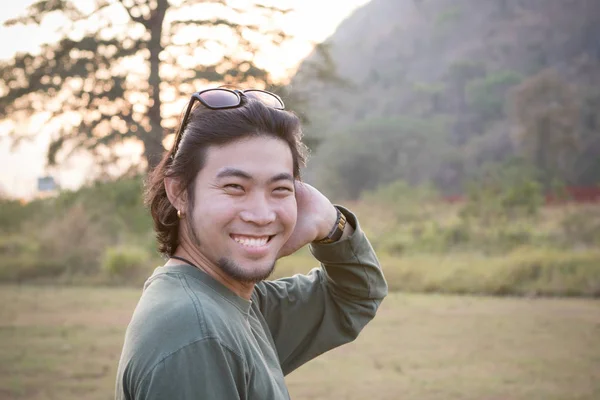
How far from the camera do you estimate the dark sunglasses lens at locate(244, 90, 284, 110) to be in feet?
4.75

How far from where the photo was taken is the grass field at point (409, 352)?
4.47 metres

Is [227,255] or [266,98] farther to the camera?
[266,98]

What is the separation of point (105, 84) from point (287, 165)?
32.1 ft

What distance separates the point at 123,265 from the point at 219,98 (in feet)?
27.6

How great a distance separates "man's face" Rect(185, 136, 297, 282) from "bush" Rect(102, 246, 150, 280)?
8.34 meters

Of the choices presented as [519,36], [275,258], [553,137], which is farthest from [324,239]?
[519,36]

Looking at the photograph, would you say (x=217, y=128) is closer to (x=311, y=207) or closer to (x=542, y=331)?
(x=311, y=207)

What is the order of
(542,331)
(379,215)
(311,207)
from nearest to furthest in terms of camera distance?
1. (311,207)
2. (542,331)
3. (379,215)

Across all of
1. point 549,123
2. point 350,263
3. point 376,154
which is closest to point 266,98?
point 350,263

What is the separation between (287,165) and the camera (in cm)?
140

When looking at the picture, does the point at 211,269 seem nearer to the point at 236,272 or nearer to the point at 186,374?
the point at 236,272

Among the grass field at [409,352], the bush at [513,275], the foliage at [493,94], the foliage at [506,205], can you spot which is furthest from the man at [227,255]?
the foliage at [493,94]

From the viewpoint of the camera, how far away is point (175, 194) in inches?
56.0

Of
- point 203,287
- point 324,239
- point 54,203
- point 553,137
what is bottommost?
point 553,137
